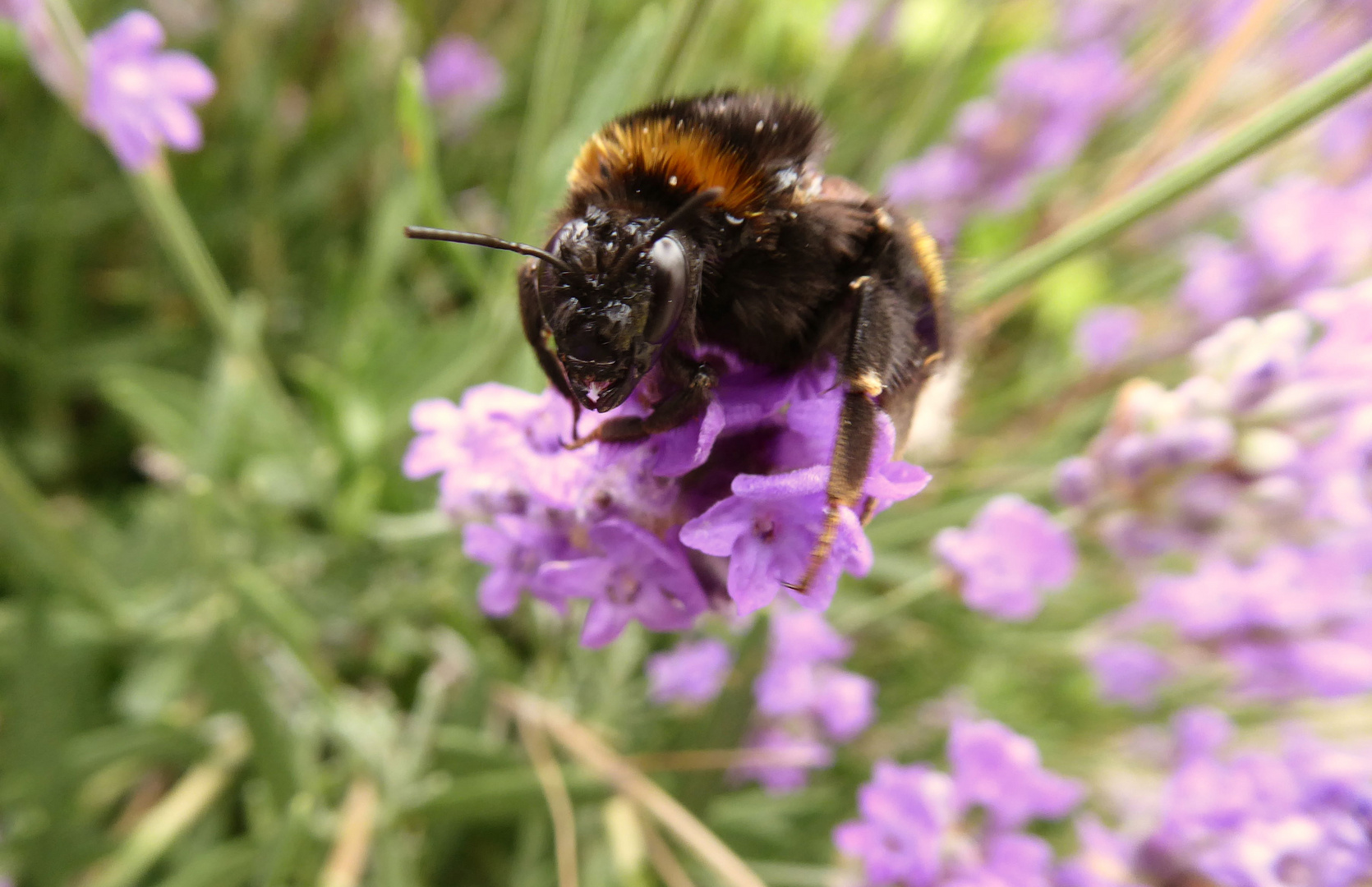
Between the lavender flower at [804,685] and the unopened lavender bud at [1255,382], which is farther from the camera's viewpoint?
the lavender flower at [804,685]

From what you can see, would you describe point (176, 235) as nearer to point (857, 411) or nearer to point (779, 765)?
point (857, 411)

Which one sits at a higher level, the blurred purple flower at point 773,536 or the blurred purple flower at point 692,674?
the blurred purple flower at point 692,674

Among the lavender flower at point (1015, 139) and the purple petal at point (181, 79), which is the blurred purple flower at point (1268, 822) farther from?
the purple petal at point (181, 79)

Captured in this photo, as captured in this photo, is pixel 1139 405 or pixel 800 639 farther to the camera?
pixel 800 639

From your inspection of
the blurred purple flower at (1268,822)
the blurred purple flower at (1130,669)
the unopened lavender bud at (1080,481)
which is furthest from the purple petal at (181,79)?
the blurred purple flower at (1130,669)

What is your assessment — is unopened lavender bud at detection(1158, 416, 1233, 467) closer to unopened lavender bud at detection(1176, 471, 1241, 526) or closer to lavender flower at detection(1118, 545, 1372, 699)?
unopened lavender bud at detection(1176, 471, 1241, 526)

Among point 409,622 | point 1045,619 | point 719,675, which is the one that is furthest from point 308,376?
point 1045,619

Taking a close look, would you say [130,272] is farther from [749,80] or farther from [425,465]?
[425,465]


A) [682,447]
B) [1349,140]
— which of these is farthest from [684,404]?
[1349,140]
